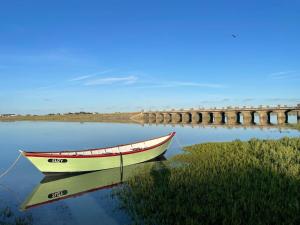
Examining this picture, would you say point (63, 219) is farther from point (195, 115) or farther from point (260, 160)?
point (195, 115)

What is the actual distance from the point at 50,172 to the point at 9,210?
673cm

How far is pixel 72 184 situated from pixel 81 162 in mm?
1971

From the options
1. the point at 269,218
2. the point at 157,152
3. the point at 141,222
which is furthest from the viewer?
the point at 157,152

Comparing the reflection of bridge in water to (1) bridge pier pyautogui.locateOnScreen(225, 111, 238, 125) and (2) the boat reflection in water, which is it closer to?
(1) bridge pier pyautogui.locateOnScreen(225, 111, 238, 125)

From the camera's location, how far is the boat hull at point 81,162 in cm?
1942

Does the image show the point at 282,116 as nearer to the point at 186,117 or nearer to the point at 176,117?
the point at 186,117

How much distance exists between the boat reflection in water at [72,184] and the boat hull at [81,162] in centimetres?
38

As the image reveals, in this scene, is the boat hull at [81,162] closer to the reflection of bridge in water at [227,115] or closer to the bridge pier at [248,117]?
the reflection of bridge in water at [227,115]

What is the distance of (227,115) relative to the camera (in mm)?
73812

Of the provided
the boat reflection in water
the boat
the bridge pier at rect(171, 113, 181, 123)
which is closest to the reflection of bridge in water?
the bridge pier at rect(171, 113, 181, 123)

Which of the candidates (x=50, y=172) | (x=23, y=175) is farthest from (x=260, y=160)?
(x=23, y=175)

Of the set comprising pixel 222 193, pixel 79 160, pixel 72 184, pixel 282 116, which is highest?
pixel 282 116

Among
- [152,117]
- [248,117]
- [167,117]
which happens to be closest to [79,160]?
[248,117]

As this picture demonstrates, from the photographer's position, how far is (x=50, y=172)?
1998 cm
